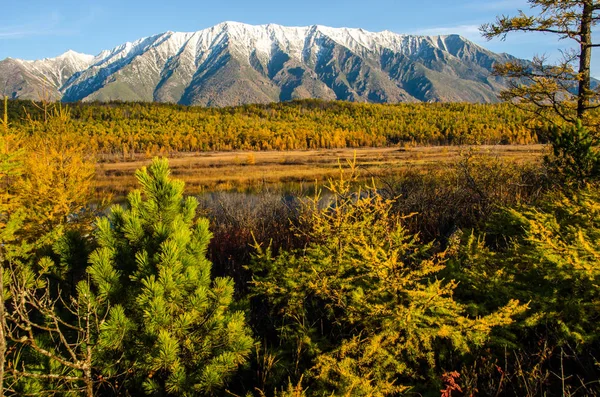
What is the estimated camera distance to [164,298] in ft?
8.84

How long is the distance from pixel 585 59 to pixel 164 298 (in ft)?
34.9

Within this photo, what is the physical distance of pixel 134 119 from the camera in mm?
97500

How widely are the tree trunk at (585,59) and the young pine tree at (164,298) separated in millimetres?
8988

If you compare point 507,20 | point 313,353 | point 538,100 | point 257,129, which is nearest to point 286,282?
point 313,353

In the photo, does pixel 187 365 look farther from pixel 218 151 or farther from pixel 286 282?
pixel 218 151

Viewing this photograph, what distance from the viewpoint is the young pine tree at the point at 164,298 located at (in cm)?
262

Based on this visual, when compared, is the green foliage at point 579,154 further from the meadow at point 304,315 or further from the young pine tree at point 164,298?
the young pine tree at point 164,298

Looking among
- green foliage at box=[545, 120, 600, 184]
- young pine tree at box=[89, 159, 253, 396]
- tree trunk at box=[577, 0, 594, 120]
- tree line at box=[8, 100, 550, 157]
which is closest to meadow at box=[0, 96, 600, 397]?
young pine tree at box=[89, 159, 253, 396]

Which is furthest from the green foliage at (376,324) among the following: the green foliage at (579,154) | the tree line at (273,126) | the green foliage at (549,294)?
the tree line at (273,126)

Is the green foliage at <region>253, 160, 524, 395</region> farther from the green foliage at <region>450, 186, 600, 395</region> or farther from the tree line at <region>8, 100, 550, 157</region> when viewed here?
the tree line at <region>8, 100, 550, 157</region>

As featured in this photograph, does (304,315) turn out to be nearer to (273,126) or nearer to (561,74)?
(561,74)

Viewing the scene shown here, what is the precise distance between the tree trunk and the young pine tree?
8988mm

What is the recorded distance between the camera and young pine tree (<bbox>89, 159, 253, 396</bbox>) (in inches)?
103

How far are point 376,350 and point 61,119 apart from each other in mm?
8931
